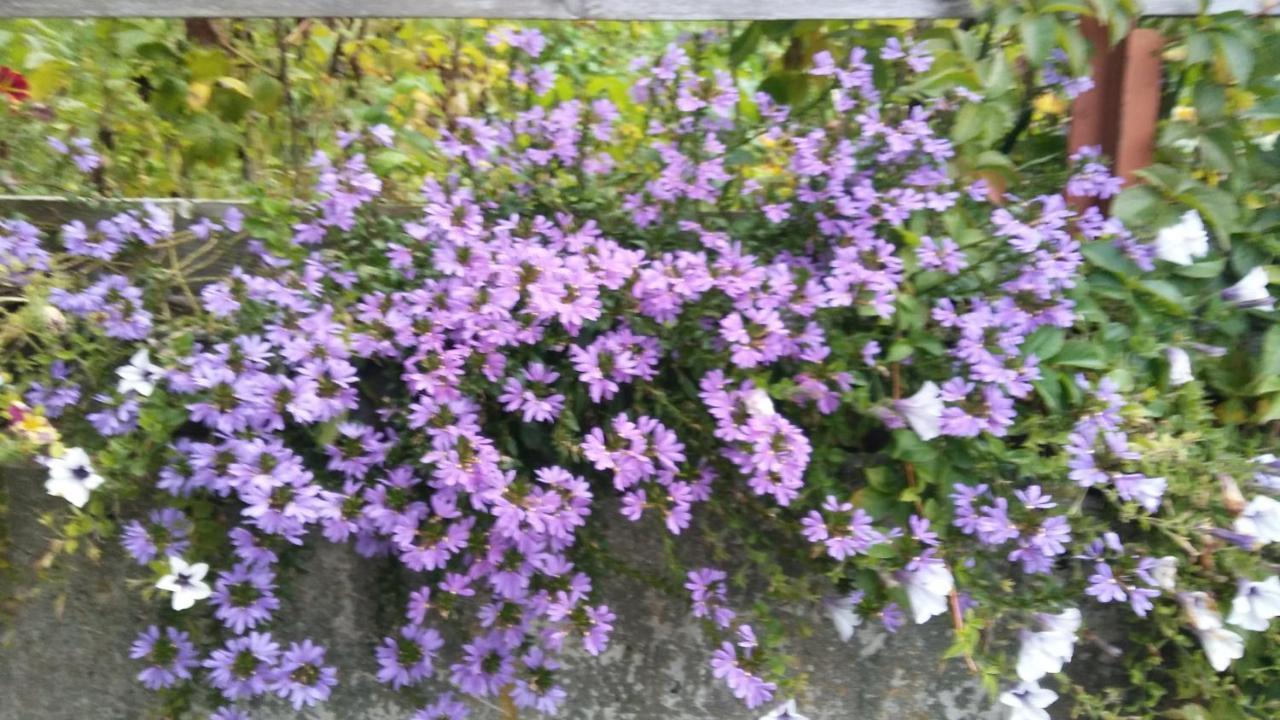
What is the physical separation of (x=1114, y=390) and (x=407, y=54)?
1.61 meters

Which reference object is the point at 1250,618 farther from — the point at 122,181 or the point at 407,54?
the point at 122,181

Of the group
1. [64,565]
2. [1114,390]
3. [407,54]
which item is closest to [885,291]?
[1114,390]

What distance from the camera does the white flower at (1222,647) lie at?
1.44 m

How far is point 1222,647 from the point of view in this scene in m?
1.44

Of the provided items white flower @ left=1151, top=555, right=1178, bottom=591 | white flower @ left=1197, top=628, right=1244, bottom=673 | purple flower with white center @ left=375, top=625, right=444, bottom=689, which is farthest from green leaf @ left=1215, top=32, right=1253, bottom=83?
purple flower with white center @ left=375, top=625, right=444, bottom=689

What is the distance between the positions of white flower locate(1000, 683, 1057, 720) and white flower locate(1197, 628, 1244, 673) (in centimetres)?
24

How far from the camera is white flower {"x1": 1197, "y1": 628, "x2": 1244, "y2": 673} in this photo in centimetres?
144

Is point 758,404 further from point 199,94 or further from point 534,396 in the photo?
point 199,94

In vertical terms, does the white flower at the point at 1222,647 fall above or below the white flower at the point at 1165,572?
below

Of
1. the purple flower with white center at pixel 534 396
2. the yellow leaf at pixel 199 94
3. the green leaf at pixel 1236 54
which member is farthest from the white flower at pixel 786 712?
the yellow leaf at pixel 199 94

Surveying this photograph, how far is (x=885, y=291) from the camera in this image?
1410 millimetres

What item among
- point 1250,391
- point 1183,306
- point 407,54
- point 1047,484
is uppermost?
point 407,54

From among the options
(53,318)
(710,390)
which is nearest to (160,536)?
(53,318)

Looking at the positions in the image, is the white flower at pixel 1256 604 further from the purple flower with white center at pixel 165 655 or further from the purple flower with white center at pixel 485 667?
the purple flower with white center at pixel 165 655
